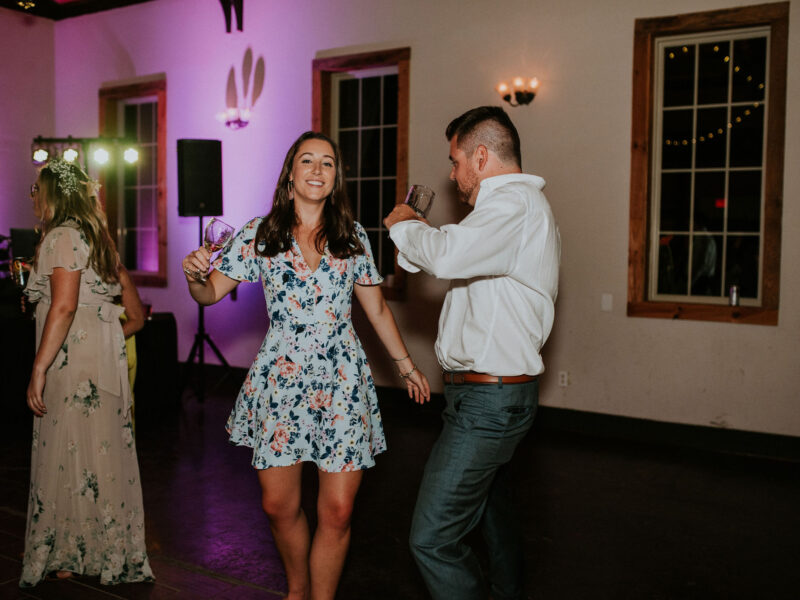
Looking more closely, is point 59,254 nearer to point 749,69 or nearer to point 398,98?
point 398,98

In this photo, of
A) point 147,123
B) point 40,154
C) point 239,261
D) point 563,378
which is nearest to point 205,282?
point 239,261

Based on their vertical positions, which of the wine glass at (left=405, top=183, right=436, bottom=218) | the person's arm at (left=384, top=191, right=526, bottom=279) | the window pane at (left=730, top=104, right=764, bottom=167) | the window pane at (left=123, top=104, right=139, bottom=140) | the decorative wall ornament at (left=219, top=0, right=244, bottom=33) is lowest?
the person's arm at (left=384, top=191, right=526, bottom=279)

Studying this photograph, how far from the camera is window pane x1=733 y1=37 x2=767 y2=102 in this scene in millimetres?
5031

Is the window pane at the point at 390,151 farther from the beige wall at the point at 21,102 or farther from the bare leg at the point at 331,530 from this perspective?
the bare leg at the point at 331,530

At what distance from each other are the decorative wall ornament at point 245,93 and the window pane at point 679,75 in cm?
357

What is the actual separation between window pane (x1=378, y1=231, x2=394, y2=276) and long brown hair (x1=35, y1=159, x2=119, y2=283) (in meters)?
3.88

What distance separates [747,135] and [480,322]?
12.6 ft

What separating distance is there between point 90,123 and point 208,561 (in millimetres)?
6473

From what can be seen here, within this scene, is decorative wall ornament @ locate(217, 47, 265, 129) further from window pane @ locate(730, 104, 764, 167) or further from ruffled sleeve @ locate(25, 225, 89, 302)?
ruffled sleeve @ locate(25, 225, 89, 302)

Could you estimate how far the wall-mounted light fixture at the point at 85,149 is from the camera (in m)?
7.82

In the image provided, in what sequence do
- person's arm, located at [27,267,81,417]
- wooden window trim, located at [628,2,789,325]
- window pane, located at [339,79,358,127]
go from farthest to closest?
window pane, located at [339,79,358,127]
wooden window trim, located at [628,2,789,325]
person's arm, located at [27,267,81,417]

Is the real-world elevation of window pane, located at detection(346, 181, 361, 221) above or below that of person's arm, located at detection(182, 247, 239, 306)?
above

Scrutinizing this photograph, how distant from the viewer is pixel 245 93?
A: 7141mm

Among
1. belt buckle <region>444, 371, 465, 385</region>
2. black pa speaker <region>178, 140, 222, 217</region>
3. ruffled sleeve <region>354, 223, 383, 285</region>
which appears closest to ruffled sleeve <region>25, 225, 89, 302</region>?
ruffled sleeve <region>354, 223, 383, 285</region>
